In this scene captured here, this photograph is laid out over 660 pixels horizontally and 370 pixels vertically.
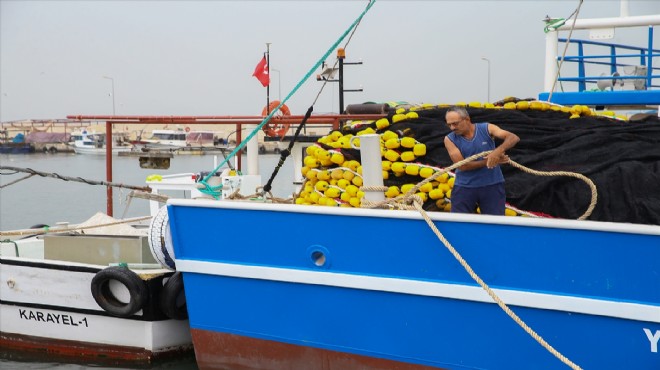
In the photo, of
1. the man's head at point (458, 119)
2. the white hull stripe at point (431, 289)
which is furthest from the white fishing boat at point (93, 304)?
the man's head at point (458, 119)

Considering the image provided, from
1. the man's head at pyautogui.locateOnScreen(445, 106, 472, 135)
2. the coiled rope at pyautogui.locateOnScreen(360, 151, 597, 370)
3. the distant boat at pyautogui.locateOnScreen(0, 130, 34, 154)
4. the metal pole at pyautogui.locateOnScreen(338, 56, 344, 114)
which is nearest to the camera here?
the coiled rope at pyautogui.locateOnScreen(360, 151, 597, 370)

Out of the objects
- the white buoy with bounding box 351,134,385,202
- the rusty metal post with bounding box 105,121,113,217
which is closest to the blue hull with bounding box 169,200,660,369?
the white buoy with bounding box 351,134,385,202

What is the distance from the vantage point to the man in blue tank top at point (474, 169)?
17.5ft

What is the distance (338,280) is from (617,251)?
196 cm

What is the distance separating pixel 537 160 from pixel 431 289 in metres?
1.30

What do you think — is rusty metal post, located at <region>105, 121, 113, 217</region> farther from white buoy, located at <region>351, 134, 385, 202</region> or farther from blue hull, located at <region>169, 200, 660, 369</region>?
white buoy, located at <region>351, 134, 385, 202</region>

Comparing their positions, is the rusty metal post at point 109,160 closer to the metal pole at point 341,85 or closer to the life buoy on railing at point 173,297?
the life buoy on railing at point 173,297

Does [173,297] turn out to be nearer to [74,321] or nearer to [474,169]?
[74,321]

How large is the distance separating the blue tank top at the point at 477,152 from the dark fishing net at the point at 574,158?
0.33 metres

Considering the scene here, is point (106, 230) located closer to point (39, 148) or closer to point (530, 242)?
point (530, 242)

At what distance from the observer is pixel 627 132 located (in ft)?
19.6

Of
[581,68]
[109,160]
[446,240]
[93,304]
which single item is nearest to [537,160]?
[446,240]

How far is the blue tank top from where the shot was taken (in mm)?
5367

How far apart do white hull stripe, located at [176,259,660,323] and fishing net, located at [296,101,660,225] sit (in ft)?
2.00
